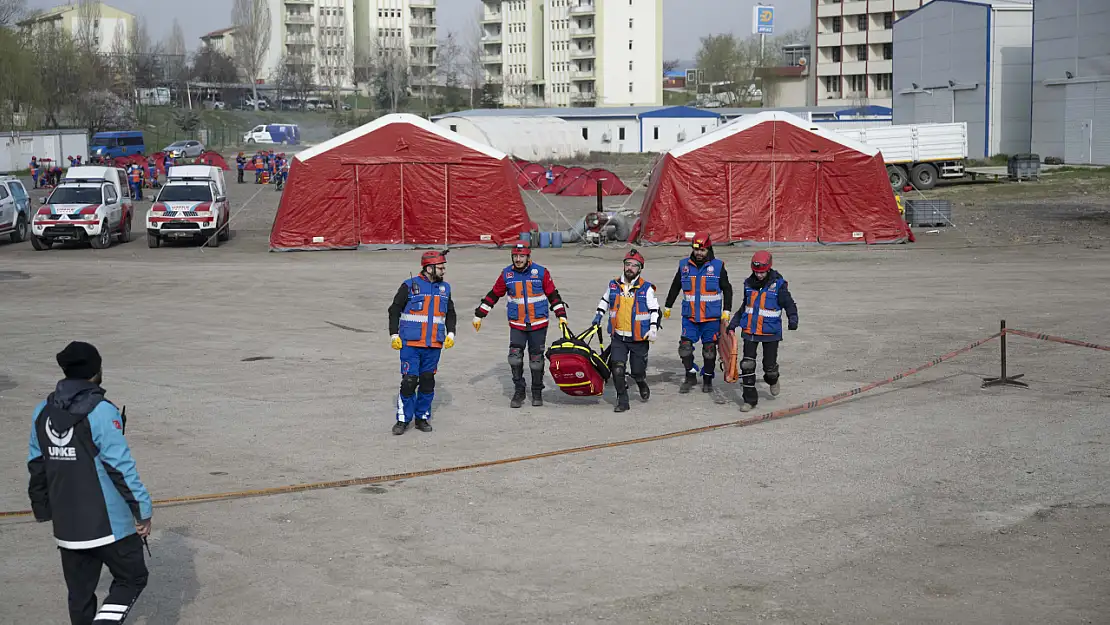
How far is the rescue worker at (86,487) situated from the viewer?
5609 millimetres

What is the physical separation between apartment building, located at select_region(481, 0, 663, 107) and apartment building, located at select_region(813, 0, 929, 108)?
1732cm

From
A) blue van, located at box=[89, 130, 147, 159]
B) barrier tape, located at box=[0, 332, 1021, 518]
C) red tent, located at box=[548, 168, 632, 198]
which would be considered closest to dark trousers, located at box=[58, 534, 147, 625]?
barrier tape, located at box=[0, 332, 1021, 518]

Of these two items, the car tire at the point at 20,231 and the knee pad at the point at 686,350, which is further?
the car tire at the point at 20,231

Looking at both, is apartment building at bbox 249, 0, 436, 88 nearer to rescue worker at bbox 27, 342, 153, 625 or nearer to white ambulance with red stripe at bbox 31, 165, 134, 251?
white ambulance with red stripe at bbox 31, 165, 134, 251

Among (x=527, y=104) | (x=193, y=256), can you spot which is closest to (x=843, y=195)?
(x=193, y=256)

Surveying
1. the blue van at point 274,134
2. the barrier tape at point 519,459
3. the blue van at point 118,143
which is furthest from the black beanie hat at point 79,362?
the blue van at point 274,134

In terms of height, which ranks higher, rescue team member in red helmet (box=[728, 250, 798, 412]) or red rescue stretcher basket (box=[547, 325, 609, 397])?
rescue team member in red helmet (box=[728, 250, 798, 412])

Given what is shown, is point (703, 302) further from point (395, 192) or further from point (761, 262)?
point (395, 192)

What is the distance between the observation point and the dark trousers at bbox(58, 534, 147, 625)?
5.65m

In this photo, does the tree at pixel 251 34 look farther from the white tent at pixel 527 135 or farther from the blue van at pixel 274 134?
the white tent at pixel 527 135

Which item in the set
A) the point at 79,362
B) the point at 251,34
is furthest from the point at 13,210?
the point at 251,34

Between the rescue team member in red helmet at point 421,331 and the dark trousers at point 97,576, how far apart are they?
4878 mm

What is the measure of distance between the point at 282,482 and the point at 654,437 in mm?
3339

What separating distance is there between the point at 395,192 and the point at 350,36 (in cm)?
11043
